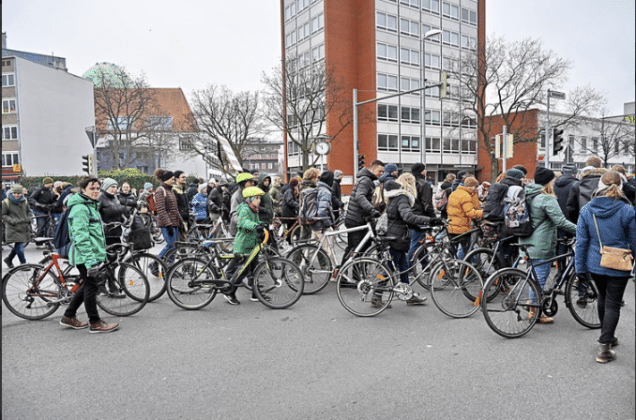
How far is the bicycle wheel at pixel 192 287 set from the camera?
6621mm

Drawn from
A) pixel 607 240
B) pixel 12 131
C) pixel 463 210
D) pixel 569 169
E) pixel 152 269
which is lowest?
pixel 152 269

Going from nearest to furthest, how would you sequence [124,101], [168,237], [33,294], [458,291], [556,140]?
[458,291] → [33,294] → [168,237] → [556,140] → [124,101]

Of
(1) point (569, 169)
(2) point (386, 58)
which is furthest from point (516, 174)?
(2) point (386, 58)

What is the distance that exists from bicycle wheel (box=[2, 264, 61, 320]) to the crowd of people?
566 mm

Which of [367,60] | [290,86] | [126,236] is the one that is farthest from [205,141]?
[126,236]

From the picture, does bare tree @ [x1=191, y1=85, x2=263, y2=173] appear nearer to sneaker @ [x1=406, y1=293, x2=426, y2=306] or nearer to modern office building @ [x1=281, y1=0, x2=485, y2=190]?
modern office building @ [x1=281, y1=0, x2=485, y2=190]

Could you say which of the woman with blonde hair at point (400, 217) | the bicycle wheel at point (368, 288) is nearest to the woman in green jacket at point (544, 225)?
the woman with blonde hair at point (400, 217)

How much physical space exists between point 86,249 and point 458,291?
4.64 m

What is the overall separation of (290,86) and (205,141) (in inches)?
370

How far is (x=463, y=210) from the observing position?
729cm

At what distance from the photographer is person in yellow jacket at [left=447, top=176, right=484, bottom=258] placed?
7219 mm

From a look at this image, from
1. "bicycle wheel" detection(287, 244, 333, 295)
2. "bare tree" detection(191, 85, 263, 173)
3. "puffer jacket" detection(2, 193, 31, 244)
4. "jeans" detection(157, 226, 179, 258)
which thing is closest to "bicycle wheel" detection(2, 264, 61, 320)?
"jeans" detection(157, 226, 179, 258)

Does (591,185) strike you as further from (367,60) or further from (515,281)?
(367,60)

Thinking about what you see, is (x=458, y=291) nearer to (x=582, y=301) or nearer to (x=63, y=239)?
(x=582, y=301)
